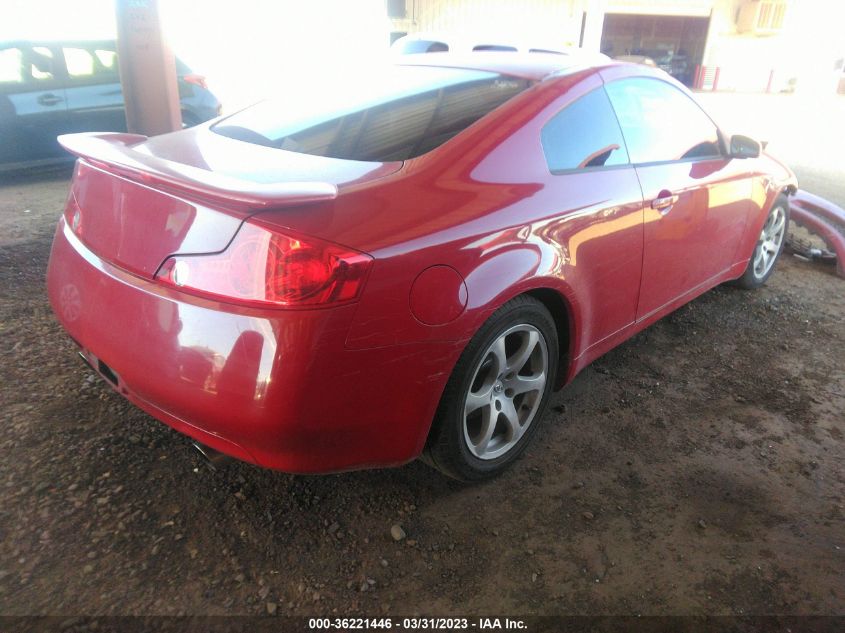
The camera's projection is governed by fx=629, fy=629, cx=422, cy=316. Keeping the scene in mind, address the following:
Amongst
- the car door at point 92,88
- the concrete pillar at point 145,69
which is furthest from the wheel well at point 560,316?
the car door at point 92,88

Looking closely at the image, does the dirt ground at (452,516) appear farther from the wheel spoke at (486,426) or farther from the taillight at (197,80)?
the taillight at (197,80)

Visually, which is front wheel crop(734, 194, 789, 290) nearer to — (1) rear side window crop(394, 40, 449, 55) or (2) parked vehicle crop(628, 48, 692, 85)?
(1) rear side window crop(394, 40, 449, 55)

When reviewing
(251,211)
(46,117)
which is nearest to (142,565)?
(251,211)

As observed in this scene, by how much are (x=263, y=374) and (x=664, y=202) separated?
1.97 m

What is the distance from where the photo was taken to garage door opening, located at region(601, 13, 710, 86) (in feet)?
94.1

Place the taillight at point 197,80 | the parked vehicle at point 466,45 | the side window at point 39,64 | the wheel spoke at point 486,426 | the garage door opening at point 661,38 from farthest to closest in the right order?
the garage door opening at point 661,38 < the parked vehicle at point 466,45 < the taillight at point 197,80 < the side window at point 39,64 < the wheel spoke at point 486,426

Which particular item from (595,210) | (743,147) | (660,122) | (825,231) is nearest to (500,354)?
(595,210)

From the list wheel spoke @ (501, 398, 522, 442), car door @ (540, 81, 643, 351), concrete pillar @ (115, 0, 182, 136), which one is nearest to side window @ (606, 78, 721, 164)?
car door @ (540, 81, 643, 351)

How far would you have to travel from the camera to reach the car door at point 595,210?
230 cm

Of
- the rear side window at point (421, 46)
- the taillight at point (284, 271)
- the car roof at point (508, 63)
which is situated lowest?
the taillight at point (284, 271)

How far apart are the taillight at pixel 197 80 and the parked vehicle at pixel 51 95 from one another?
0.20 feet

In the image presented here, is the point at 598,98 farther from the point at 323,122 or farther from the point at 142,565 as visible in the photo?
the point at 142,565

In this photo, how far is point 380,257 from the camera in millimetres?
1696

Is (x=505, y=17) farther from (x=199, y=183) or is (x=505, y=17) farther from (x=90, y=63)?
(x=199, y=183)
